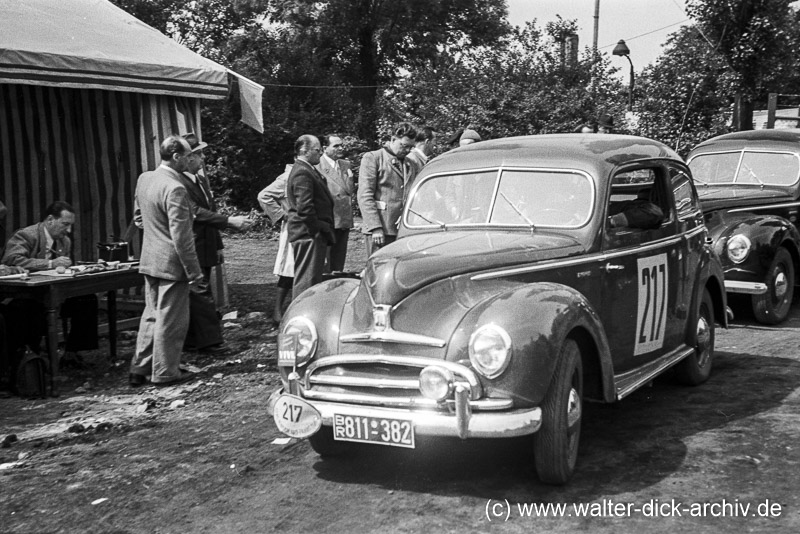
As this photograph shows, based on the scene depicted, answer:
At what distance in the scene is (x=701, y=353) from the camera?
6.84 meters

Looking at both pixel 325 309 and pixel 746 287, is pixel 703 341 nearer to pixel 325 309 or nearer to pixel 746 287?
pixel 746 287

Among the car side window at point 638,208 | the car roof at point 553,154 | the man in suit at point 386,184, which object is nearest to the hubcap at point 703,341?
the car side window at point 638,208

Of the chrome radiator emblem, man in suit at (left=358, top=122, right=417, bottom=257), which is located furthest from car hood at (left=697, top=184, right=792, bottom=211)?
the chrome radiator emblem

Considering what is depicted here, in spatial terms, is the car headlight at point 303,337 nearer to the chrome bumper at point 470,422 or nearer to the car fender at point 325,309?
the car fender at point 325,309

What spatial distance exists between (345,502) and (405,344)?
82 centimetres

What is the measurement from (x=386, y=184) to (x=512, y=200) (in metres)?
3.57

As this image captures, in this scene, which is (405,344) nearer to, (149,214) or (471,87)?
(149,214)

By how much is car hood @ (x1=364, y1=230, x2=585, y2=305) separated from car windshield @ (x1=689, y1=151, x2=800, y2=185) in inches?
241

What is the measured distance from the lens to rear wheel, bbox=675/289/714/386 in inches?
263

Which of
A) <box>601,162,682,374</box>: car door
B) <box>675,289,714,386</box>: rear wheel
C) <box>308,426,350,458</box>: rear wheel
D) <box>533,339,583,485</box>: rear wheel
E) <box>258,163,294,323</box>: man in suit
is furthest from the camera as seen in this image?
<box>258,163,294,323</box>: man in suit

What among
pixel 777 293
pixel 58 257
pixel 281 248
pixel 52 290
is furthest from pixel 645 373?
pixel 58 257

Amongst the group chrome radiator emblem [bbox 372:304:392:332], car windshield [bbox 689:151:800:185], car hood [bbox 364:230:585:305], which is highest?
car windshield [bbox 689:151:800:185]

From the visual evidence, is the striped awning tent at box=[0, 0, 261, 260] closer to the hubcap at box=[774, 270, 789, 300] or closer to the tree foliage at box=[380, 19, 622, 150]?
the hubcap at box=[774, 270, 789, 300]

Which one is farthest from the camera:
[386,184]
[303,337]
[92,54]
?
[386,184]
